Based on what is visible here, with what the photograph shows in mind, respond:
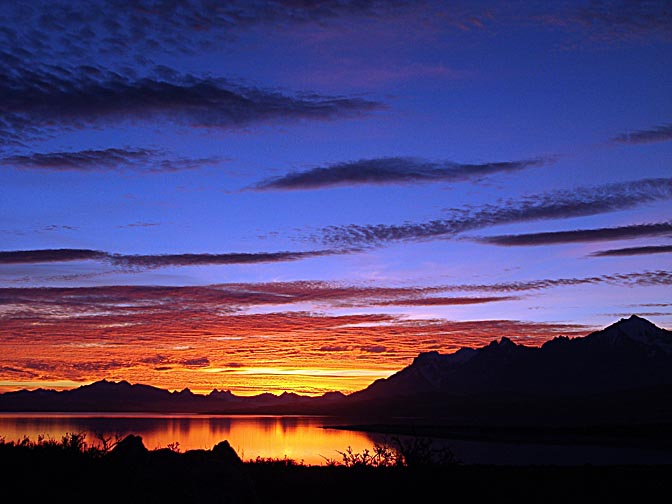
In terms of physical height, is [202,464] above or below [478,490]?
above

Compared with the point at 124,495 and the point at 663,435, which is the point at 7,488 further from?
the point at 663,435

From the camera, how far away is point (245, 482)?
14.9m

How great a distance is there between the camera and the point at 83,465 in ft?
60.7

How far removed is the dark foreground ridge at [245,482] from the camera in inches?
568

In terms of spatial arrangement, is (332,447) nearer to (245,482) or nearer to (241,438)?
(241,438)

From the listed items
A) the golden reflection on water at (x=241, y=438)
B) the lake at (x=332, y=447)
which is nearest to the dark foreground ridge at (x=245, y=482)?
the golden reflection on water at (x=241, y=438)

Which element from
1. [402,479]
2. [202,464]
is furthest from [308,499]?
[202,464]

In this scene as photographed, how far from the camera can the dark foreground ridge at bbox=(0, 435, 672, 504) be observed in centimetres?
1442

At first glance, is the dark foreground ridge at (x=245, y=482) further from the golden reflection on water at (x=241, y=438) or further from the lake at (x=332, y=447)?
the lake at (x=332, y=447)

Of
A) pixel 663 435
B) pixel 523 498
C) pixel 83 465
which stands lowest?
pixel 663 435

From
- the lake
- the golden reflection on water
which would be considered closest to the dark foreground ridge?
the golden reflection on water

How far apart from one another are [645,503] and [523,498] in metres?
3.01

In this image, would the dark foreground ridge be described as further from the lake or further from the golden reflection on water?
the lake

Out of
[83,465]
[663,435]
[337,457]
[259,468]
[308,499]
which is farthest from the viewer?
[663,435]
